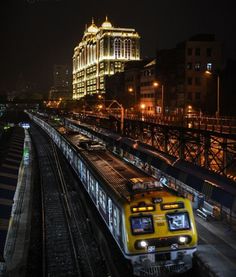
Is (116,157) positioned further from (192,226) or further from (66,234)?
(192,226)

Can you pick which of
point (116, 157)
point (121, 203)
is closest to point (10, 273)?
point (121, 203)

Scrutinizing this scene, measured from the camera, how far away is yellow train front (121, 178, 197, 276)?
44.1ft

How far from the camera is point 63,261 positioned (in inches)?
639

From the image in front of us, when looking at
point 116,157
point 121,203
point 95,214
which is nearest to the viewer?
point 121,203

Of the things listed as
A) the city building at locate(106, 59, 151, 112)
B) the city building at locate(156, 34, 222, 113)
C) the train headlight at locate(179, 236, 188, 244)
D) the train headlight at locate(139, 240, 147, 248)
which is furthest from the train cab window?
the city building at locate(106, 59, 151, 112)

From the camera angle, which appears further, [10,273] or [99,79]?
[99,79]

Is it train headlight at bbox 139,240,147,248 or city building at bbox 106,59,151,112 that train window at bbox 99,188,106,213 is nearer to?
train headlight at bbox 139,240,147,248

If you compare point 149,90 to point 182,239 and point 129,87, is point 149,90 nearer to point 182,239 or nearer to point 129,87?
point 129,87

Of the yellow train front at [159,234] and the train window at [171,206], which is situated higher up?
the train window at [171,206]

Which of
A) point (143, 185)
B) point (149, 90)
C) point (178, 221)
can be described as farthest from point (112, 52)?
point (178, 221)

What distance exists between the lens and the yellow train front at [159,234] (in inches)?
529

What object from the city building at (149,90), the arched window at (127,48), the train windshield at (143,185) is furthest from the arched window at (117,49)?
the train windshield at (143,185)

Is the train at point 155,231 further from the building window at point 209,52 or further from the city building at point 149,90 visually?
the city building at point 149,90

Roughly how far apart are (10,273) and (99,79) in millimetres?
161413
